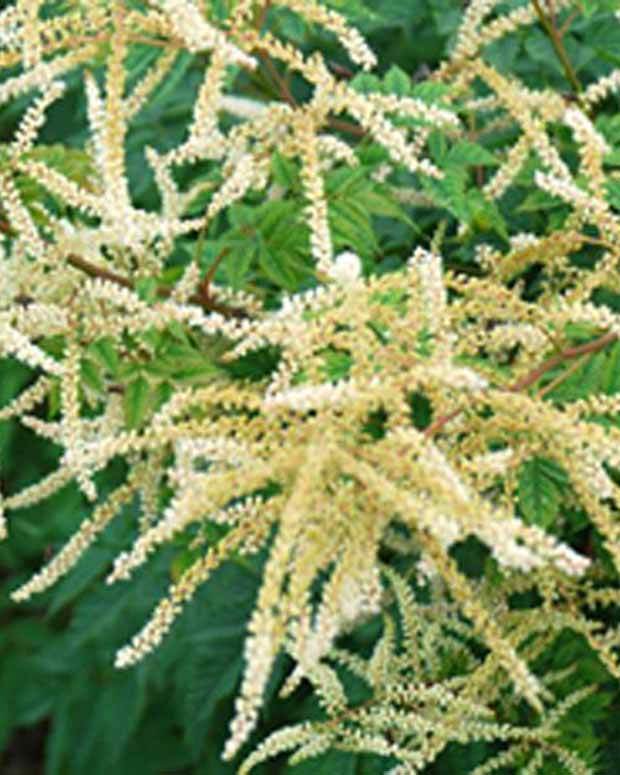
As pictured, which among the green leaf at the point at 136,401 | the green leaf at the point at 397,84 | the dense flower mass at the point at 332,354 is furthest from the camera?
the green leaf at the point at 397,84

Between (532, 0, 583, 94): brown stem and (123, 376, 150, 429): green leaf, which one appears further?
(532, 0, 583, 94): brown stem

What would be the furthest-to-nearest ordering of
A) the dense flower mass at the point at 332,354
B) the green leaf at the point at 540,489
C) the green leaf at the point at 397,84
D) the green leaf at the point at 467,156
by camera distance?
the green leaf at the point at 467,156 → the green leaf at the point at 397,84 → the green leaf at the point at 540,489 → the dense flower mass at the point at 332,354

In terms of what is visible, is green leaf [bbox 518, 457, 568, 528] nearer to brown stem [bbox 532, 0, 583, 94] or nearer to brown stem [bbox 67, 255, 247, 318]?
brown stem [bbox 67, 255, 247, 318]

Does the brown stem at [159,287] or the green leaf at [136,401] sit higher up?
the brown stem at [159,287]

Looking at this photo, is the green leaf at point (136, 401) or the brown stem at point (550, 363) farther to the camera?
the green leaf at point (136, 401)

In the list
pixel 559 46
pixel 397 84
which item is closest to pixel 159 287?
pixel 397 84

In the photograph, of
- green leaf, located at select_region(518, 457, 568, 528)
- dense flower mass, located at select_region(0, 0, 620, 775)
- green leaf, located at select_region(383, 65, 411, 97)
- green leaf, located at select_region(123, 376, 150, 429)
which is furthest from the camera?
green leaf, located at select_region(383, 65, 411, 97)

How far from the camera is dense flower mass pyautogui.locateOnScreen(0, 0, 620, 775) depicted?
→ 346 centimetres

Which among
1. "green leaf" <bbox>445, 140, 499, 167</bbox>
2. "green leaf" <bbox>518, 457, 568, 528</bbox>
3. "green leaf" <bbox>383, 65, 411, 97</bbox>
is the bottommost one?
"green leaf" <bbox>518, 457, 568, 528</bbox>

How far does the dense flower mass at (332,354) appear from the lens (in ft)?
11.3

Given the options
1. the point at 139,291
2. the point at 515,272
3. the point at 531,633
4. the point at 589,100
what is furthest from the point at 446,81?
the point at 531,633

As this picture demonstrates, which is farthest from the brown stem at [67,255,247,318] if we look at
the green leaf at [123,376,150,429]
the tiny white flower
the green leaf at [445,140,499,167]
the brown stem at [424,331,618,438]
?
the tiny white flower

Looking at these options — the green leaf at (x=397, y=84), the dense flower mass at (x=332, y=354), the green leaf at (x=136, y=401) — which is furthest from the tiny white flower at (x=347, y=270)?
the green leaf at (x=397, y=84)

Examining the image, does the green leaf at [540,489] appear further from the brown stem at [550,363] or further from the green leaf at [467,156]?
the green leaf at [467,156]
